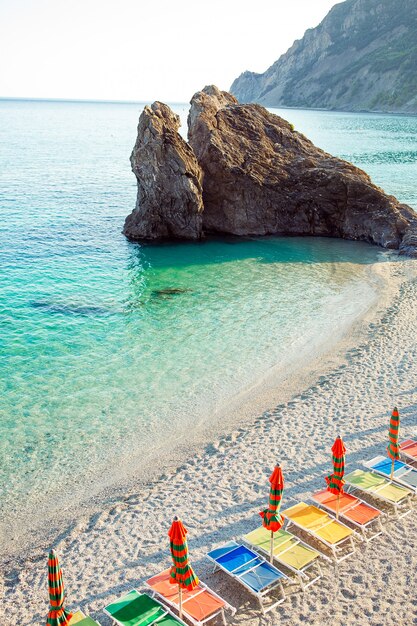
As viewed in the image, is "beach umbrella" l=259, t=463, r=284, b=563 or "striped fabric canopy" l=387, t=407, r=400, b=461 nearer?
"beach umbrella" l=259, t=463, r=284, b=563

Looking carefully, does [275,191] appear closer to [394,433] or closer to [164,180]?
[164,180]

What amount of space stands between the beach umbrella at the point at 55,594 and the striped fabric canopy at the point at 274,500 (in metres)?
4.45

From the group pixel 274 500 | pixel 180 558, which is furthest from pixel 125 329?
pixel 180 558

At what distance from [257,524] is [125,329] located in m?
15.0

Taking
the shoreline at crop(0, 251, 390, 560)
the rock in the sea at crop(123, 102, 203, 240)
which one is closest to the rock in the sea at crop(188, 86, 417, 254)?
the rock in the sea at crop(123, 102, 203, 240)

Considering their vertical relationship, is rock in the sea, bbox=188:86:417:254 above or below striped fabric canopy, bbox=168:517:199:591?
above

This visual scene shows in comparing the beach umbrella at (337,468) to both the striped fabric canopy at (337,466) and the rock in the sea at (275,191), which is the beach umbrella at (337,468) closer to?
the striped fabric canopy at (337,466)

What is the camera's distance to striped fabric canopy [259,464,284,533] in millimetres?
12414

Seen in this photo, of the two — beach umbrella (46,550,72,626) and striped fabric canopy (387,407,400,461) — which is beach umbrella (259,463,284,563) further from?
beach umbrella (46,550,72,626)

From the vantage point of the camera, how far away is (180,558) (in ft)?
36.4

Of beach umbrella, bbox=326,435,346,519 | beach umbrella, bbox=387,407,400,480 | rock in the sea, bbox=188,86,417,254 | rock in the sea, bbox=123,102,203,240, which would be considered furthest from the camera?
rock in the sea, bbox=188,86,417,254

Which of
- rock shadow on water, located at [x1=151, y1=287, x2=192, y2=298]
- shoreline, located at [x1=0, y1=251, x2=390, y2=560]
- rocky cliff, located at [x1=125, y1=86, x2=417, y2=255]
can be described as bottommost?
shoreline, located at [x1=0, y1=251, x2=390, y2=560]

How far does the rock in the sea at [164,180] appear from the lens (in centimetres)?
4056

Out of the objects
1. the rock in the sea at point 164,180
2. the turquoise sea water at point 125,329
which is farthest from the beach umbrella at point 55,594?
the rock in the sea at point 164,180
